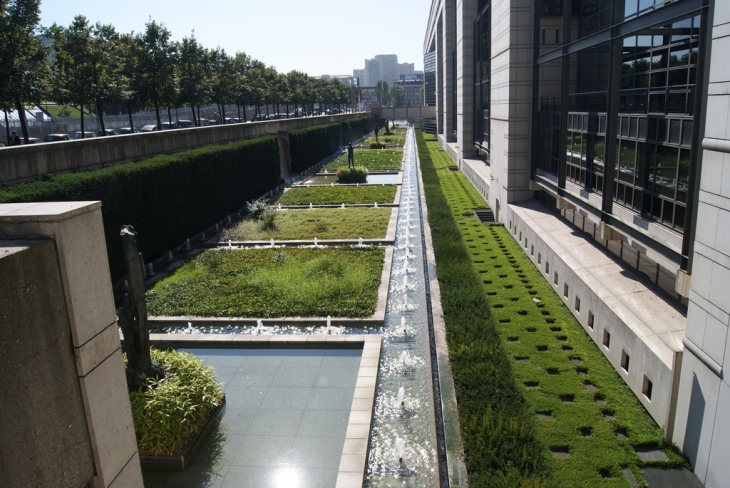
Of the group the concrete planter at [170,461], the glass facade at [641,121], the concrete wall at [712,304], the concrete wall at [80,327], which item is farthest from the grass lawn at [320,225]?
the concrete wall at [80,327]

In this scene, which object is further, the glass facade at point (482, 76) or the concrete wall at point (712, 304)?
the glass facade at point (482, 76)

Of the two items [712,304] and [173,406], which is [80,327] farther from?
[712,304]

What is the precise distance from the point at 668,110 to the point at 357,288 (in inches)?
328

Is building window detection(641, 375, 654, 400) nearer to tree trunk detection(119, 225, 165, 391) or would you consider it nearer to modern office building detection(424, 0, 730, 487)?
modern office building detection(424, 0, 730, 487)

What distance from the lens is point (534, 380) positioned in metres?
10.0

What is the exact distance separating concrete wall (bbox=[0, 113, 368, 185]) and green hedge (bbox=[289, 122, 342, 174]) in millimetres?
10949

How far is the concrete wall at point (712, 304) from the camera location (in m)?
6.88

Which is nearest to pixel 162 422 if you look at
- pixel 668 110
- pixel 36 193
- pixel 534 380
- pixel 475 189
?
pixel 534 380

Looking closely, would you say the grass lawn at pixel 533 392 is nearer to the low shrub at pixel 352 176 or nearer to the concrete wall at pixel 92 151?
the concrete wall at pixel 92 151

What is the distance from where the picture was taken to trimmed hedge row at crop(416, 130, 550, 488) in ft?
24.1

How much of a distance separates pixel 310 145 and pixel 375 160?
20.0 ft

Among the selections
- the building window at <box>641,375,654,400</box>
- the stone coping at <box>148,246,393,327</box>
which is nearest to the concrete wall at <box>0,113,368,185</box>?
the stone coping at <box>148,246,393,327</box>

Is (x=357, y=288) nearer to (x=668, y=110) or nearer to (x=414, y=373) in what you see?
(x=414, y=373)

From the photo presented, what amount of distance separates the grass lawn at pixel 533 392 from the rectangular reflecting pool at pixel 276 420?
2.08 metres
